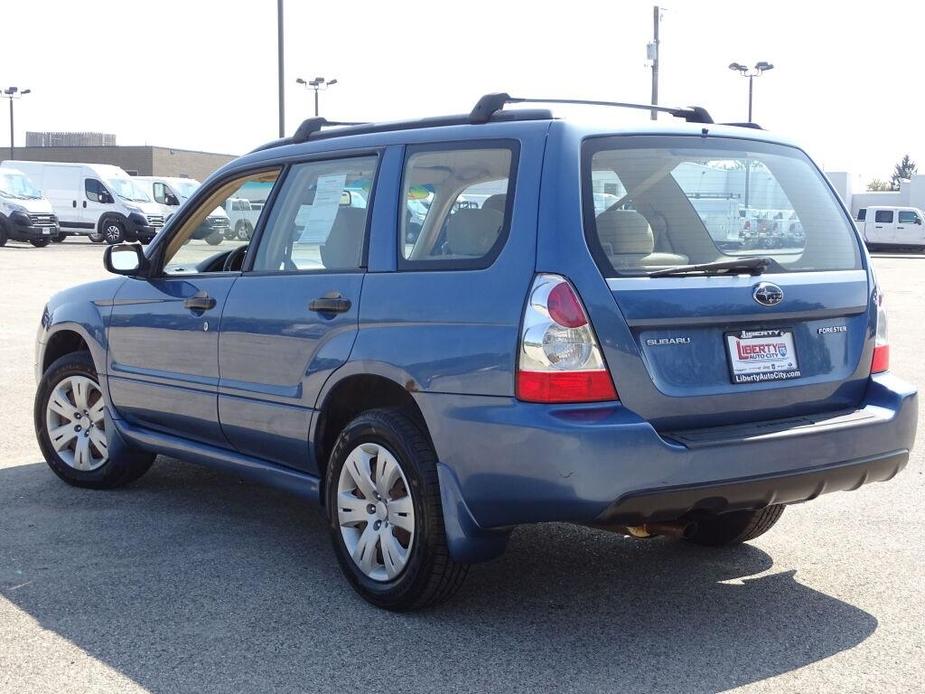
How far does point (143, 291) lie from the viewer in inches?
234

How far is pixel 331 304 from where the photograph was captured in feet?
15.7

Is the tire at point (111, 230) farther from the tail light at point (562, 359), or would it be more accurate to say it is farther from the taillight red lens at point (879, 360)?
the tail light at point (562, 359)

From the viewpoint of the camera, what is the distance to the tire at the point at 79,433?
20.8ft

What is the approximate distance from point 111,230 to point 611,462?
3365cm

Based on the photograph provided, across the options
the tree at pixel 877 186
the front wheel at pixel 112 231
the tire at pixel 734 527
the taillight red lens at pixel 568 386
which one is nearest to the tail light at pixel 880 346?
the tire at pixel 734 527

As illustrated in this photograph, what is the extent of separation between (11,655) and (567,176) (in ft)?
7.93

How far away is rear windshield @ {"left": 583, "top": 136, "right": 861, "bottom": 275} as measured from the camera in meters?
4.22

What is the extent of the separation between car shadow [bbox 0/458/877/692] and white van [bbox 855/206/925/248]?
139 feet

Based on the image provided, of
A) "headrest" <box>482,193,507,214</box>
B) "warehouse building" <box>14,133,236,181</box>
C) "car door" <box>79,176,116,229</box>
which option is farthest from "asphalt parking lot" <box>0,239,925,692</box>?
"warehouse building" <box>14,133,236,181</box>

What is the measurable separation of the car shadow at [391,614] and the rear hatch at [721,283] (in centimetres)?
77

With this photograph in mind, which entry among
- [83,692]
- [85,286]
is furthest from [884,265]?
[83,692]

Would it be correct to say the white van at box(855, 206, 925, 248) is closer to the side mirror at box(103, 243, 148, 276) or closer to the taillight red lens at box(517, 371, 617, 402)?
the side mirror at box(103, 243, 148, 276)

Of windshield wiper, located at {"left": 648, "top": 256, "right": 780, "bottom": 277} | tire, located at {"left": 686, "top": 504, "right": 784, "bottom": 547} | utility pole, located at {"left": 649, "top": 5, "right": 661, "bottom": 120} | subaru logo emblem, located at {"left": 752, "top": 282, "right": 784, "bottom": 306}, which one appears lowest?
tire, located at {"left": 686, "top": 504, "right": 784, "bottom": 547}

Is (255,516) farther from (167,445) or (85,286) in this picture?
(85,286)
